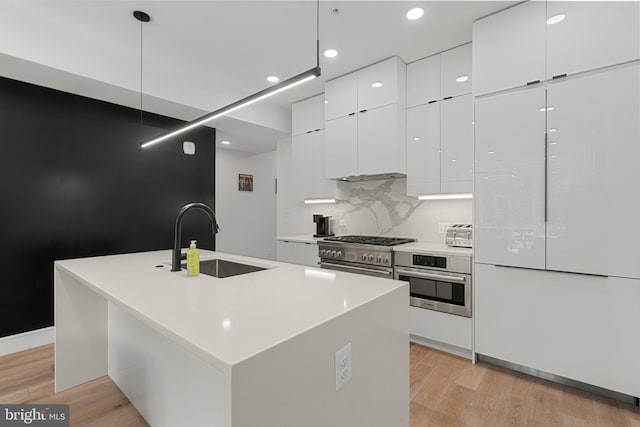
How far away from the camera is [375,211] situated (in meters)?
3.79

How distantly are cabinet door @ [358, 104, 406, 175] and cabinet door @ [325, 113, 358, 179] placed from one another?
0.27ft

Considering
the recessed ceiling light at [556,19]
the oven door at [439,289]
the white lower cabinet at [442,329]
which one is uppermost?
the recessed ceiling light at [556,19]

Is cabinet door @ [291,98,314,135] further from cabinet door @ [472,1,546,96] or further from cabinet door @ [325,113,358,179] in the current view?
cabinet door @ [472,1,546,96]

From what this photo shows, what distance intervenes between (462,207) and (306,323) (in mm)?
2667

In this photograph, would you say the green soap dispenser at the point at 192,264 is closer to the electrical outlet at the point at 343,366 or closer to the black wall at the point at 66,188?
the electrical outlet at the point at 343,366

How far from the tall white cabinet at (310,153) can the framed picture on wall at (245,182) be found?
193 cm

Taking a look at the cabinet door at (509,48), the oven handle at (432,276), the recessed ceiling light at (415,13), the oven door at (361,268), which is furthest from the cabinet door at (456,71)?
the oven door at (361,268)

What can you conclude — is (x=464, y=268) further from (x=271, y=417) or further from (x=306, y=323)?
(x=271, y=417)

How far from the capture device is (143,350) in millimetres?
1825

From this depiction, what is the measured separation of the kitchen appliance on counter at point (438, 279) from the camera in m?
2.50

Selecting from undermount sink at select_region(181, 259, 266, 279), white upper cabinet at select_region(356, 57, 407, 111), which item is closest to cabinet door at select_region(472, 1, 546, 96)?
white upper cabinet at select_region(356, 57, 407, 111)

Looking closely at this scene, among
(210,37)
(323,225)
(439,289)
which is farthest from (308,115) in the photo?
(439,289)

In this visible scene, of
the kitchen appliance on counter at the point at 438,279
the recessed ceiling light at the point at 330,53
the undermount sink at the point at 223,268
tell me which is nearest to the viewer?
the undermount sink at the point at 223,268

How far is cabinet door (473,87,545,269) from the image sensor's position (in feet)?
7.06
